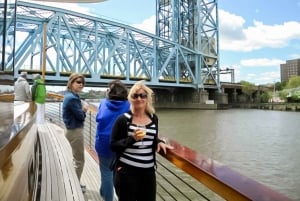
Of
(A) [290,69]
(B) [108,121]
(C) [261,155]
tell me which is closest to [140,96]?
(B) [108,121]

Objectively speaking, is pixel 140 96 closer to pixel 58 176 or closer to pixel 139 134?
pixel 139 134

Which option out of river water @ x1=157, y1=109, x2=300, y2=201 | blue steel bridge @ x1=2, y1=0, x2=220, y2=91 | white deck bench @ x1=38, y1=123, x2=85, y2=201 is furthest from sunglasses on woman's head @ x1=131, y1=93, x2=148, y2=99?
blue steel bridge @ x1=2, y1=0, x2=220, y2=91

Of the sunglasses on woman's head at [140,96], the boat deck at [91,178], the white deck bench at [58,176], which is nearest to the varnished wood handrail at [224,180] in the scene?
the sunglasses on woman's head at [140,96]

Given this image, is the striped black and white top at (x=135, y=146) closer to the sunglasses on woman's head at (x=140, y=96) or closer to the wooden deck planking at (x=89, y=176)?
the sunglasses on woman's head at (x=140, y=96)

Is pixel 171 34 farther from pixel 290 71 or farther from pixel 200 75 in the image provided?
pixel 290 71

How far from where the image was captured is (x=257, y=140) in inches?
696

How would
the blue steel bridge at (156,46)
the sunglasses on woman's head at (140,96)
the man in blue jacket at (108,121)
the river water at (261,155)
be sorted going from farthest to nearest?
the blue steel bridge at (156,46) < the river water at (261,155) < the man in blue jacket at (108,121) < the sunglasses on woman's head at (140,96)

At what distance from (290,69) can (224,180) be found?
487ft

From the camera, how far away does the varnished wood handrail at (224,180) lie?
1.28 metres

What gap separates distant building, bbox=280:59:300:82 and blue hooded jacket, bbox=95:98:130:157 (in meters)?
141

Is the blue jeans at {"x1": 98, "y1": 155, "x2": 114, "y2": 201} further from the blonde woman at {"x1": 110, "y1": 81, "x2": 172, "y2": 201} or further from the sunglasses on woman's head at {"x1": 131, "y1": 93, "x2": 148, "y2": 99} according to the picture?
the sunglasses on woman's head at {"x1": 131, "y1": 93, "x2": 148, "y2": 99}

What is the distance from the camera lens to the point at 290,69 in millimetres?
138000

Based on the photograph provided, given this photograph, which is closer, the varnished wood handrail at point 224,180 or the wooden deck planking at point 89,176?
the varnished wood handrail at point 224,180

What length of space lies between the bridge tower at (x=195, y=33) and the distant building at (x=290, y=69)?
248 ft
